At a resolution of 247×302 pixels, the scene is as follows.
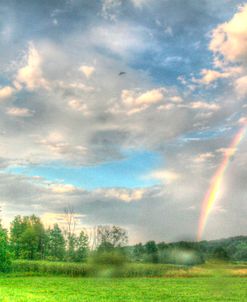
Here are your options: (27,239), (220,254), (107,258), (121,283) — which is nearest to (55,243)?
(27,239)

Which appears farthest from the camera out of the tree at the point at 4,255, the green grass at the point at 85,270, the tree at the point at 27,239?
the tree at the point at 27,239

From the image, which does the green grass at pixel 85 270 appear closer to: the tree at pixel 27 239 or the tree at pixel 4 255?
the tree at pixel 4 255

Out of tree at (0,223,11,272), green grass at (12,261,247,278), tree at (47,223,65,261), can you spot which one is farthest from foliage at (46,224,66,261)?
tree at (0,223,11,272)

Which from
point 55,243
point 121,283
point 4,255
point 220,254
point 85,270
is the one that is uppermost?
point 55,243

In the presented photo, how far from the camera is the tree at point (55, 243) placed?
115744 mm

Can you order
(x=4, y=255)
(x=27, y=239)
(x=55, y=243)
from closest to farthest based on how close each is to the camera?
(x=4, y=255)
(x=27, y=239)
(x=55, y=243)

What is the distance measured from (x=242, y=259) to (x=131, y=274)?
21814 millimetres

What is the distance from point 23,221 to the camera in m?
124

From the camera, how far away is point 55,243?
390 feet

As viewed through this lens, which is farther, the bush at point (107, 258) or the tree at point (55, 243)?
the tree at point (55, 243)

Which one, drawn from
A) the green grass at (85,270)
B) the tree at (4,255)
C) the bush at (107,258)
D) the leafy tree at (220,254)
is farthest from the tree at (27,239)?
the leafy tree at (220,254)

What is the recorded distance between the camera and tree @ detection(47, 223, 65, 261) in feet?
380

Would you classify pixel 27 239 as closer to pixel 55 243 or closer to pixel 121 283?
pixel 55 243

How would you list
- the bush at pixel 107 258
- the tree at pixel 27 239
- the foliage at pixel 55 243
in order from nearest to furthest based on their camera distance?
the bush at pixel 107 258 < the tree at pixel 27 239 < the foliage at pixel 55 243
